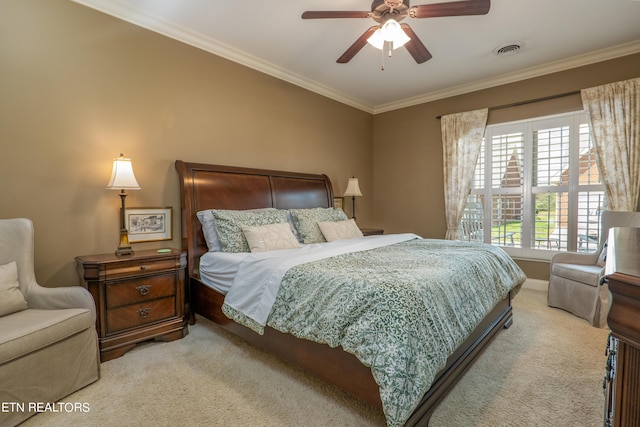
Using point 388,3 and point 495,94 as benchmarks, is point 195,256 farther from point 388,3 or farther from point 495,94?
point 495,94

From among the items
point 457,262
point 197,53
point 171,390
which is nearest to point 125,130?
point 197,53

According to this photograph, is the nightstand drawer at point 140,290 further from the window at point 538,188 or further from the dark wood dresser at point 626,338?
the window at point 538,188

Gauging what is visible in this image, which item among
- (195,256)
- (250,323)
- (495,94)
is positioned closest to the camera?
(250,323)

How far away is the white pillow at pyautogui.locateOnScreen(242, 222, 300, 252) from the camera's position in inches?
105

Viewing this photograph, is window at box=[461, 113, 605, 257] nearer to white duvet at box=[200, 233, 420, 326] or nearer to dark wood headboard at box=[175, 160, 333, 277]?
dark wood headboard at box=[175, 160, 333, 277]

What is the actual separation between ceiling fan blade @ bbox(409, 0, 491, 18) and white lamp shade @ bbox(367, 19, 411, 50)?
0.12m

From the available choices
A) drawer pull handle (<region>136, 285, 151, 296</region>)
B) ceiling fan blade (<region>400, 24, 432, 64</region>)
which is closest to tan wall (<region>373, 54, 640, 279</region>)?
ceiling fan blade (<region>400, 24, 432, 64</region>)

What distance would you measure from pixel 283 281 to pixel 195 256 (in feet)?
4.57

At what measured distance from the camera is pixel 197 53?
3.09 metres

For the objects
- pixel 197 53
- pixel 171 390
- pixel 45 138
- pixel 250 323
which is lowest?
pixel 171 390

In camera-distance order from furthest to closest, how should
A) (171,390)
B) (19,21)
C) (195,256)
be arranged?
1. (195,256)
2. (19,21)
3. (171,390)

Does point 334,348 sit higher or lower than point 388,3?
lower

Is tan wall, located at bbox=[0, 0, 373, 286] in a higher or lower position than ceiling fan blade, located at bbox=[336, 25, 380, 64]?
lower

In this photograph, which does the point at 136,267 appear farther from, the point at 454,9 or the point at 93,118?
the point at 454,9
